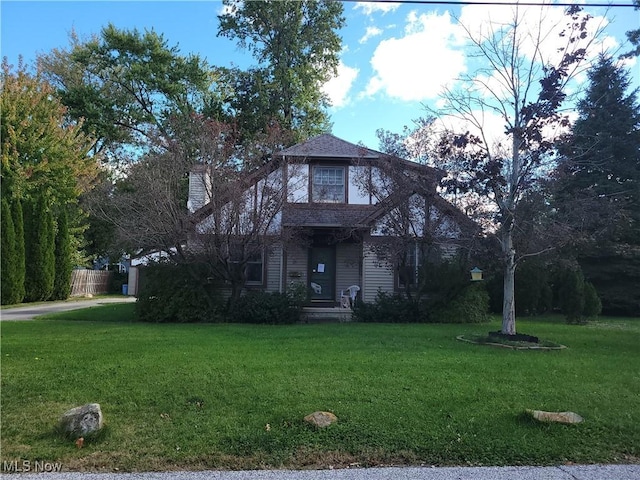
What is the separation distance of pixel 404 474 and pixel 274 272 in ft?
42.4

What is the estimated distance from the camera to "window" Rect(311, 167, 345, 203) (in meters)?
17.4

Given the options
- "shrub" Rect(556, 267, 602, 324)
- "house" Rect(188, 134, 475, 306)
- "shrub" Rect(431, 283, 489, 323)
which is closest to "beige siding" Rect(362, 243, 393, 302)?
"house" Rect(188, 134, 475, 306)

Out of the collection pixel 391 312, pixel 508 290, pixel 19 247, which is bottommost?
pixel 391 312

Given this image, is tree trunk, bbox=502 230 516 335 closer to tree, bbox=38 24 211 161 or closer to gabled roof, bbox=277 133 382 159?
gabled roof, bbox=277 133 382 159

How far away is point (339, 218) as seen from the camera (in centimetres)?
1644

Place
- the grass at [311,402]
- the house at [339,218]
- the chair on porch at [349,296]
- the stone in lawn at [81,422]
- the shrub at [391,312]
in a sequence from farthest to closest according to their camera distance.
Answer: the chair on porch at [349,296] → the shrub at [391,312] → the house at [339,218] → the stone in lawn at [81,422] → the grass at [311,402]

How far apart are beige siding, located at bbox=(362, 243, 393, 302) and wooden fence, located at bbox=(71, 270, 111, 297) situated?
1913cm

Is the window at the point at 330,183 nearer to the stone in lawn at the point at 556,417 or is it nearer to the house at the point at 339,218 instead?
the house at the point at 339,218

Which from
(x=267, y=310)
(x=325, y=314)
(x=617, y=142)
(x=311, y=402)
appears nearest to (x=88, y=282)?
(x=267, y=310)

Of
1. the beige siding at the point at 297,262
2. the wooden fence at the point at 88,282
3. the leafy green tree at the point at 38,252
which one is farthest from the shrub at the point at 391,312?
the wooden fence at the point at 88,282

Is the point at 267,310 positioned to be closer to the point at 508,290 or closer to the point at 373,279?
the point at 373,279

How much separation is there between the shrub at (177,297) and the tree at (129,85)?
1857 cm

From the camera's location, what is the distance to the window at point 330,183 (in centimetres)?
1736

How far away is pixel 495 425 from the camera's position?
17.0 feet
